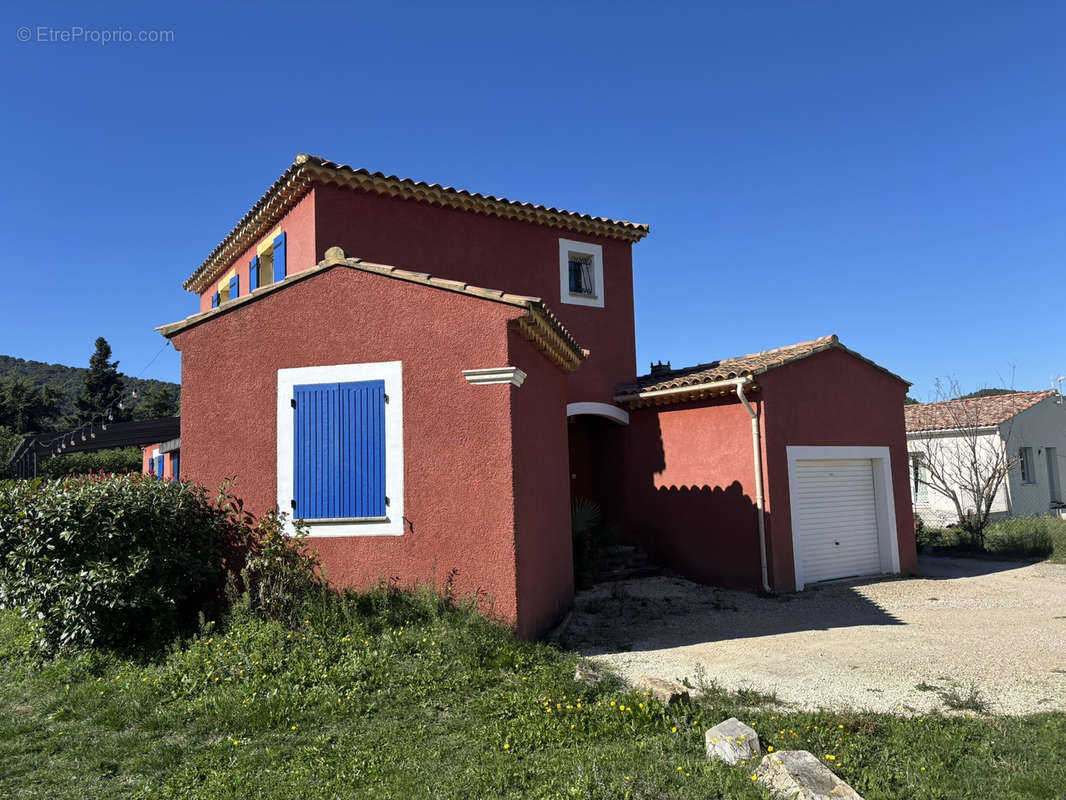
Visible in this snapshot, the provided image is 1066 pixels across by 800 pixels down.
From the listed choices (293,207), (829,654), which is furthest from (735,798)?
(293,207)

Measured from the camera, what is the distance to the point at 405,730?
4.83 metres

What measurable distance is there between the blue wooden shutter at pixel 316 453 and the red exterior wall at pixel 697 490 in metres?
6.68

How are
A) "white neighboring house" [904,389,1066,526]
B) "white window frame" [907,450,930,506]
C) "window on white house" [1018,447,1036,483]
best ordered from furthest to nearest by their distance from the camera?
1. "window on white house" [1018,447,1036,483]
2. "white window frame" [907,450,930,506]
3. "white neighboring house" [904,389,1066,526]

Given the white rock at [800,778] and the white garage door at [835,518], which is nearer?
the white rock at [800,778]

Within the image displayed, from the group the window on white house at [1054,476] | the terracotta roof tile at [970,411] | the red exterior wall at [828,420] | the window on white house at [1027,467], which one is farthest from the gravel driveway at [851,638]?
the window on white house at [1054,476]

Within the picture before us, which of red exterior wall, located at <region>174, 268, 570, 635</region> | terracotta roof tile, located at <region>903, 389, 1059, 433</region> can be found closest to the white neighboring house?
terracotta roof tile, located at <region>903, 389, 1059, 433</region>

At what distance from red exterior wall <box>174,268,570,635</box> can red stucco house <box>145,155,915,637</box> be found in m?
0.02

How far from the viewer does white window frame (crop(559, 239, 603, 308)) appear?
13.3 meters

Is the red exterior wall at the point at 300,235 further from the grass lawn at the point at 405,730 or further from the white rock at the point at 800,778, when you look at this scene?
the white rock at the point at 800,778

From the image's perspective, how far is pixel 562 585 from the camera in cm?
891

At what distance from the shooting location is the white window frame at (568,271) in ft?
43.5

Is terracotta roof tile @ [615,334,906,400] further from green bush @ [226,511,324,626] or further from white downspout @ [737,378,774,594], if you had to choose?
green bush @ [226,511,324,626]

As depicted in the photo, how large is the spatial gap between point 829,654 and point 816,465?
5254 millimetres

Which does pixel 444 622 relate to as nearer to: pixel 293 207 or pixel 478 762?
pixel 478 762
